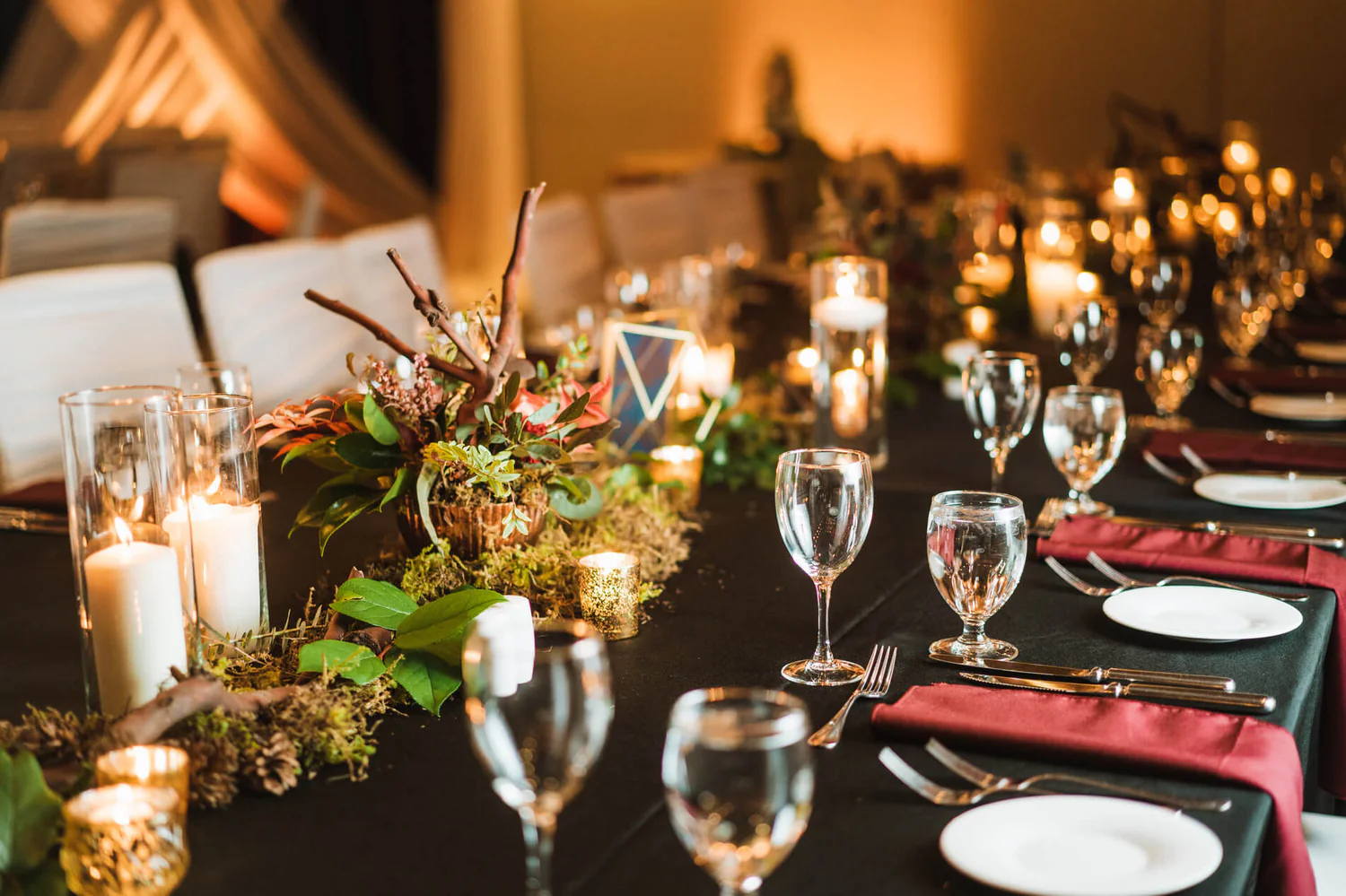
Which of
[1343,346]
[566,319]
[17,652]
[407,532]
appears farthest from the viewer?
[566,319]

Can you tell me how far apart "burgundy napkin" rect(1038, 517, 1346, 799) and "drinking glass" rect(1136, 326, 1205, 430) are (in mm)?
600

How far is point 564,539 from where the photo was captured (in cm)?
143

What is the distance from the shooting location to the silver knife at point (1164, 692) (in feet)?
3.46

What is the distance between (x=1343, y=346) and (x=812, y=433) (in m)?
1.36

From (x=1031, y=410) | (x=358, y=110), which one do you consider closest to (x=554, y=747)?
(x=1031, y=410)

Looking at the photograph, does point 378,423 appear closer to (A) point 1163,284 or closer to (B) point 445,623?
(B) point 445,623

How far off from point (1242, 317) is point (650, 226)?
89.4 inches

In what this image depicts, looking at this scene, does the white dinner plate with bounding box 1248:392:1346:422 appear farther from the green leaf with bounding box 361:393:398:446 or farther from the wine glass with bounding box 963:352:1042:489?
the green leaf with bounding box 361:393:398:446

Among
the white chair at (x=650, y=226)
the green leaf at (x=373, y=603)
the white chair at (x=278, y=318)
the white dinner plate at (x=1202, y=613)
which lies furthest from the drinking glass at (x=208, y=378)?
the white chair at (x=650, y=226)

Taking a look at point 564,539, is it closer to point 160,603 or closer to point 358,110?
point 160,603

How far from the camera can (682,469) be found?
175cm

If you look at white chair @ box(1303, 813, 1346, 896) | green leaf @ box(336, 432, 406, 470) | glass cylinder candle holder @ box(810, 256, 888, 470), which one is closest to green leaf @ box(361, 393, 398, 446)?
green leaf @ box(336, 432, 406, 470)

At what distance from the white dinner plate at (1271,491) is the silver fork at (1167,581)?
338 mm

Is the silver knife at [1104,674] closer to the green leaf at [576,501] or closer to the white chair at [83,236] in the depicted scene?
the green leaf at [576,501]
